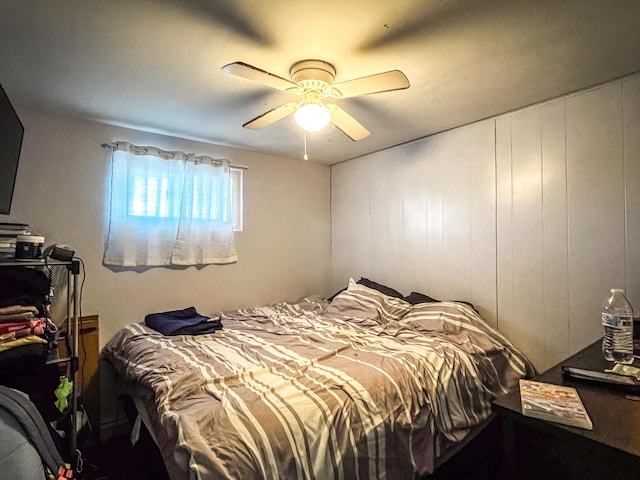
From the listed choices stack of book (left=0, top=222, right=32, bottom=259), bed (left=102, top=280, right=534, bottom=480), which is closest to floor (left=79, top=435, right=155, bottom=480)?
bed (left=102, top=280, right=534, bottom=480)

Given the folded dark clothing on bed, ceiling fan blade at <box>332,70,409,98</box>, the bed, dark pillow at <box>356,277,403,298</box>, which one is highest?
ceiling fan blade at <box>332,70,409,98</box>

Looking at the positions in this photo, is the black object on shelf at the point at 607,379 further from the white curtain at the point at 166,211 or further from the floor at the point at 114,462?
the white curtain at the point at 166,211

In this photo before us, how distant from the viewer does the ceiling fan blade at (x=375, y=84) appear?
1.49 metres

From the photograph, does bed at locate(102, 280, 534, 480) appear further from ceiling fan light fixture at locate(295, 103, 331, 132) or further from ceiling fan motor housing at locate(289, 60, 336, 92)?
ceiling fan motor housing at locate(289, 60, 336, 92)

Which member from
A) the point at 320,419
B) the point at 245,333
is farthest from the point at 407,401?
the point at 245,333

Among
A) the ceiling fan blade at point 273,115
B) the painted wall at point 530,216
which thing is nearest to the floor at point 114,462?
the ceiling fan blade at point 273,115

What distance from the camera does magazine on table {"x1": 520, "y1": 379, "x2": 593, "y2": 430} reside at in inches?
39.9

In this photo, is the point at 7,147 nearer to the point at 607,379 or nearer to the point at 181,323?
the point at 181,323

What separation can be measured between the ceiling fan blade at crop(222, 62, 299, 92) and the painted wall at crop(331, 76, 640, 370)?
5.42 feet

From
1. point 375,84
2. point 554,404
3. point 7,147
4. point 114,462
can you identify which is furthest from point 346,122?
point 114,462

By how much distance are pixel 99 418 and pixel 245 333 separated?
1242 mm

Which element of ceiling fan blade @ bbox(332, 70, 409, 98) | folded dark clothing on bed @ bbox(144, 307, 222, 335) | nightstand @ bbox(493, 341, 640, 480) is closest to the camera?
nightstand @ bbox(493, 341, 640, 480)

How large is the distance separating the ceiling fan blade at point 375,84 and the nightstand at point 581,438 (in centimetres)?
133

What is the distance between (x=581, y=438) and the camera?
94 cm
